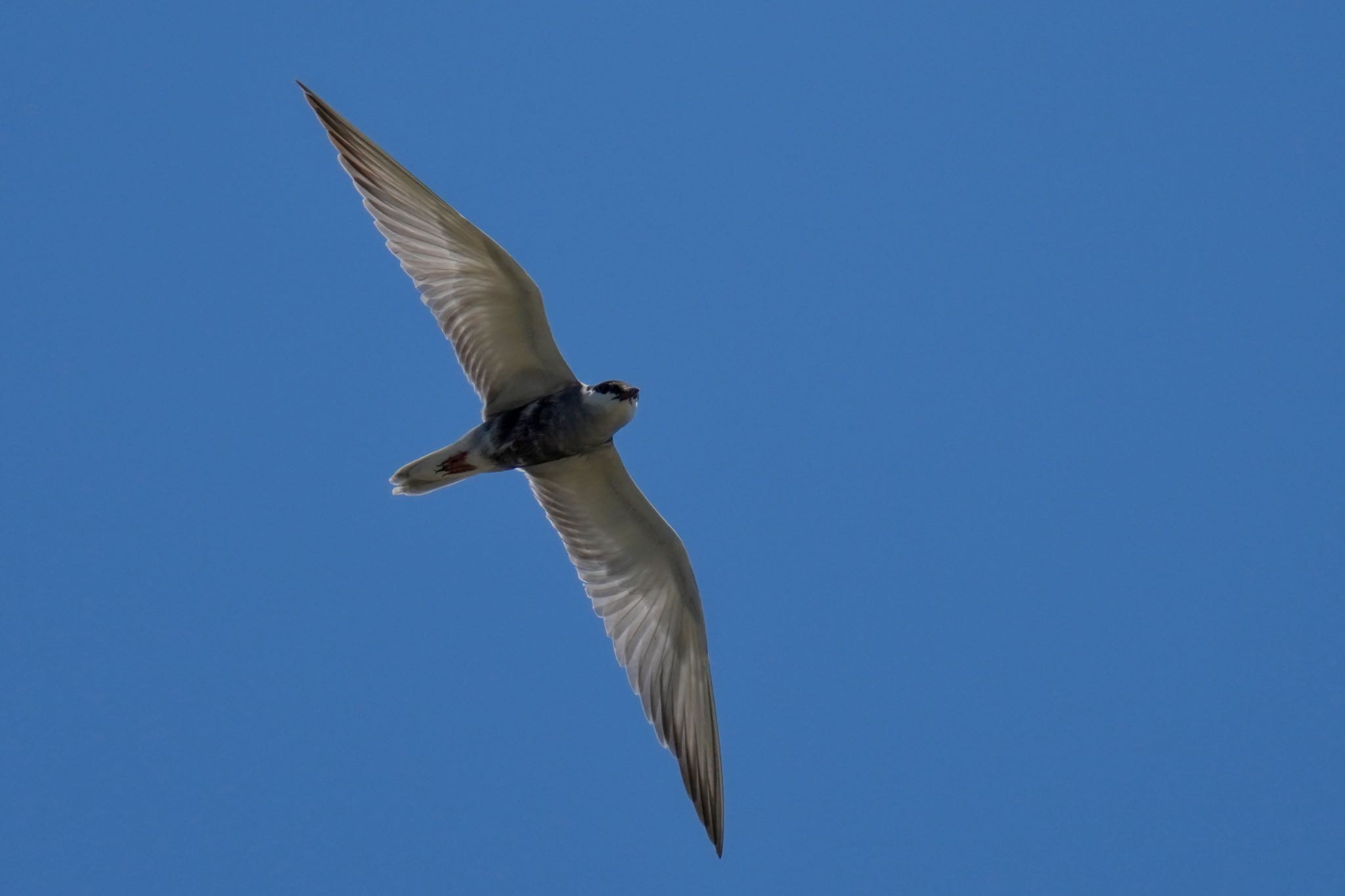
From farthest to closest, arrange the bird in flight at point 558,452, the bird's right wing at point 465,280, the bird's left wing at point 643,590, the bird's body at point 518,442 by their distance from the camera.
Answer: the bird's left wing at point 643,590
the bird's body at point 518,442
the bird in flight at point 558,452
the bird's right wing at point 465,280

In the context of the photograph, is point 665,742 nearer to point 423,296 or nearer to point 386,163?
point 423,296

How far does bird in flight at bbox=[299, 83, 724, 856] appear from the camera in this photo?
10.4 m

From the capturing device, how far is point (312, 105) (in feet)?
33.1

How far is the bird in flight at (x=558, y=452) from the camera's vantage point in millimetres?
10398

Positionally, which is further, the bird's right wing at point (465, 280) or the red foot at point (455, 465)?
the red foot at point (455, 465)

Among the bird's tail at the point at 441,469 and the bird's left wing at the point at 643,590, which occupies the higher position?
the bird's tail at the point at 441,469

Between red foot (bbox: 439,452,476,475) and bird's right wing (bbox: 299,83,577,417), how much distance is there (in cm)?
45

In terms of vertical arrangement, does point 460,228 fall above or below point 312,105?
below

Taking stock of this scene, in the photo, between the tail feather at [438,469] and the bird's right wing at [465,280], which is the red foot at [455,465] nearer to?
the tail feather at [438,469]

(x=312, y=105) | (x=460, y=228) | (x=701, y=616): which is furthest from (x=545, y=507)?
(x=312, y=105)

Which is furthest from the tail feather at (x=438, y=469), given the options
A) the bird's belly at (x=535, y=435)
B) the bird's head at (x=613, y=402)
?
the bird's head at (x=613, y=402)

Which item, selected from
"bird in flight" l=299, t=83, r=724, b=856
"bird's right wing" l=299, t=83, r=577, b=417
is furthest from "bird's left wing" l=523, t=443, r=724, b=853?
"bird's right wing" l=299, t=83, r=577, b=417

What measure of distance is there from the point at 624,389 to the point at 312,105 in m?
2.98

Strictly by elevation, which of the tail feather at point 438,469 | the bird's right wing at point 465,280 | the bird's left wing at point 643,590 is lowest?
the bird's left wing at point 643,590
